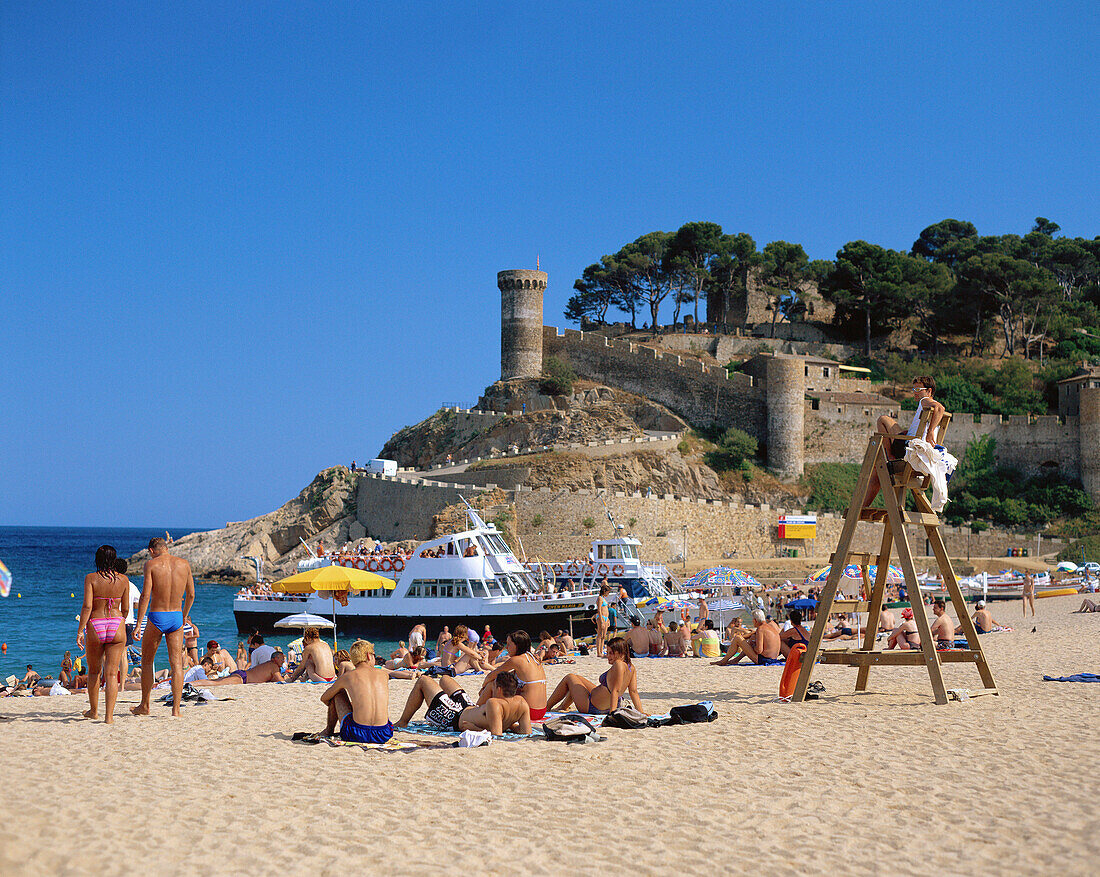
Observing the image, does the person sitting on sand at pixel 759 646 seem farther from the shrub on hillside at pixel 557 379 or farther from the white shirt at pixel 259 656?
the shrub on hillside at pixel 557 379

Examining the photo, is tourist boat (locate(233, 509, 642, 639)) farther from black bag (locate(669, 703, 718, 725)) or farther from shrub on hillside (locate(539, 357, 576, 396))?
shrub on hillside (locate(539, 357, 576, 396))

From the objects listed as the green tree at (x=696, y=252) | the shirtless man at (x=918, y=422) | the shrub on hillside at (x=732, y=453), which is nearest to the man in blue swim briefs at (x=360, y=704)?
the shirtless man at (x=918, y=422)

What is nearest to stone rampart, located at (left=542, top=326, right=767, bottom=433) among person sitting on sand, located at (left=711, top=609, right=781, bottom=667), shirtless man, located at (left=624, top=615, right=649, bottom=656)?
shirtless man, located at (left=624, top=615, right=649, bottom=656)

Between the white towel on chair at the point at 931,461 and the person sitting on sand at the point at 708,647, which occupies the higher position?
the white towel on chair at the point at 931,461

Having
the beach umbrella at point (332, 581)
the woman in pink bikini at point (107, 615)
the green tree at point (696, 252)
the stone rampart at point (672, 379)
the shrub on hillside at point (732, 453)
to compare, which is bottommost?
the beach umbrella at point (332, 581)

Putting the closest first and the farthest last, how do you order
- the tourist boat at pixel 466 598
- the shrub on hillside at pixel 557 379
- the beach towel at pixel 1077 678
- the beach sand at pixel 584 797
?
the beach sand at pixel 584 797, the beach towel at pixel 1077 678, the tourist boat at pixel 466 598, the shrub on hillside at pixel 557 379

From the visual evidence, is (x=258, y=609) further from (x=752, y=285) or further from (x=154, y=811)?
(x=752, y=285)

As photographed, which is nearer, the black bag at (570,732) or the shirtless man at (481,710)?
the black bag at (570,732)

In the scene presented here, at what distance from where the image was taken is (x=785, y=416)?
140 ft

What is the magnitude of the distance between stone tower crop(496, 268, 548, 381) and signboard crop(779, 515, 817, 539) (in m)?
16.8

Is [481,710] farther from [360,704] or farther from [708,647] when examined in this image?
[708,647]

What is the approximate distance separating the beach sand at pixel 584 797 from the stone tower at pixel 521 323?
42339mm

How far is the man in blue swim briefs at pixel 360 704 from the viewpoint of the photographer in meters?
7.36

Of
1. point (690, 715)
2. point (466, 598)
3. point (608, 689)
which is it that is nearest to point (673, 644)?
point (608, 689)
